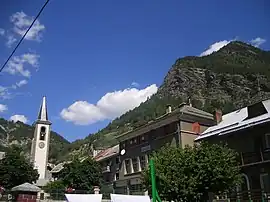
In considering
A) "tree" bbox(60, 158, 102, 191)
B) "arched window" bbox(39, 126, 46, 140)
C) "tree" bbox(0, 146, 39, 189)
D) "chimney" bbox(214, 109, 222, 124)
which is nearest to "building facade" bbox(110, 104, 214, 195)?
"chimney" bbox(214, 109, 222, 124)

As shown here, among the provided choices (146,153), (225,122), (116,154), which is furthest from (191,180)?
(116,154)

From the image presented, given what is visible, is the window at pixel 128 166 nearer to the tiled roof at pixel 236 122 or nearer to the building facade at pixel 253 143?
the tiled roof at pixel 236 122

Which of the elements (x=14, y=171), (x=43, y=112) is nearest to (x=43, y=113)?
(x=43, y=112)

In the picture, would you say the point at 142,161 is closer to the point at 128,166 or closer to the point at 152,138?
the point at 152,138

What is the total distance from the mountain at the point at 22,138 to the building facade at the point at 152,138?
92.4 meters

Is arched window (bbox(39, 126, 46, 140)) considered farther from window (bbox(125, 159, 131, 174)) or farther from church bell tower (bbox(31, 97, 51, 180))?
window (bbox(125, 159, 131, 174))

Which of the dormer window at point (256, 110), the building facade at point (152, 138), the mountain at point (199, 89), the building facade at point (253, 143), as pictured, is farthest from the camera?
the mountain at point (199, 89)

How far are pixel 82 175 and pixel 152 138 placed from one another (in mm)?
11071

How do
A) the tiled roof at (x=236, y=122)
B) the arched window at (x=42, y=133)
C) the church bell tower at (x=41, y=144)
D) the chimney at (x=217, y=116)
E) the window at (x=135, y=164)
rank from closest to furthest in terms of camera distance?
the tiled roof at (x=236, y=122)
the chimney at (x=217, y=116)
the window at (x=135, y=164)
the church bell tower at (x=41, y=144)
the arched window at (x=42, y=133)

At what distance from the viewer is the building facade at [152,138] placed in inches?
1553

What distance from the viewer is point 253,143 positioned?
31.6 meters

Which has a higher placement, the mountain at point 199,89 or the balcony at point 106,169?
the mountain at point 199,89

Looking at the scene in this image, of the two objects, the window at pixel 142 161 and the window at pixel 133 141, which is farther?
the window at pixel 133 141

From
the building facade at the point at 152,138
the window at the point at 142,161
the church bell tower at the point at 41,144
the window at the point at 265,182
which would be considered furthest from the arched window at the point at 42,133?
the window at the point at 265,182
